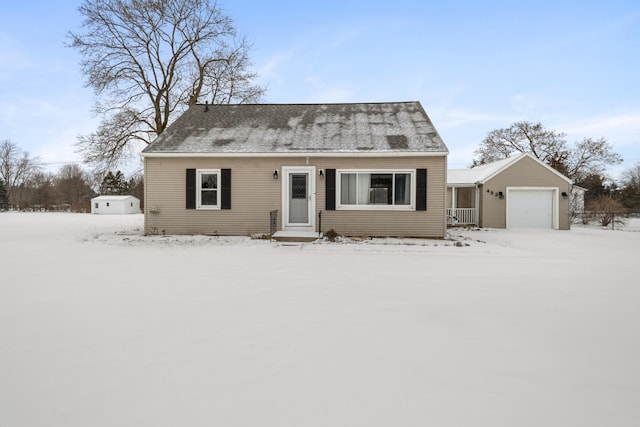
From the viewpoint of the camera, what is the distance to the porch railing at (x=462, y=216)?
53.3ft

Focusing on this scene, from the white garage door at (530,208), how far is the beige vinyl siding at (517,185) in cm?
30

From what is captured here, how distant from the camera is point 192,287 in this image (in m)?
4.60

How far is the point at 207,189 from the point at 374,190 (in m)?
5.71

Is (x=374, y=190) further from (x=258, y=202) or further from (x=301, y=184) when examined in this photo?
(x=258, y=202)

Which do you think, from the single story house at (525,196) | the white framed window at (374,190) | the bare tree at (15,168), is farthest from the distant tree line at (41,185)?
the single story house at (525,196)

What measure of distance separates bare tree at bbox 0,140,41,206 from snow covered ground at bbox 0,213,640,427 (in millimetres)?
61899

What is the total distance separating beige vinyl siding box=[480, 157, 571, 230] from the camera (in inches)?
576

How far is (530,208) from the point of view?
15.0 m

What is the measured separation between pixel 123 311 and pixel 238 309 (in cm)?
129

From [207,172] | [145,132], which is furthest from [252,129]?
[145,132]

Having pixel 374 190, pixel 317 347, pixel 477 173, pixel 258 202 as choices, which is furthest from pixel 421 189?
pixel 477 173

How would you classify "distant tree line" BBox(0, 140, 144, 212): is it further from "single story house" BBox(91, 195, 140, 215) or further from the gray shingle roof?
the gray shingle roof

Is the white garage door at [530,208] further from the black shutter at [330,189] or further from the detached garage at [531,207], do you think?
the black shutter at [330,189]

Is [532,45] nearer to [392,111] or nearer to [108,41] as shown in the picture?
[392,111]
